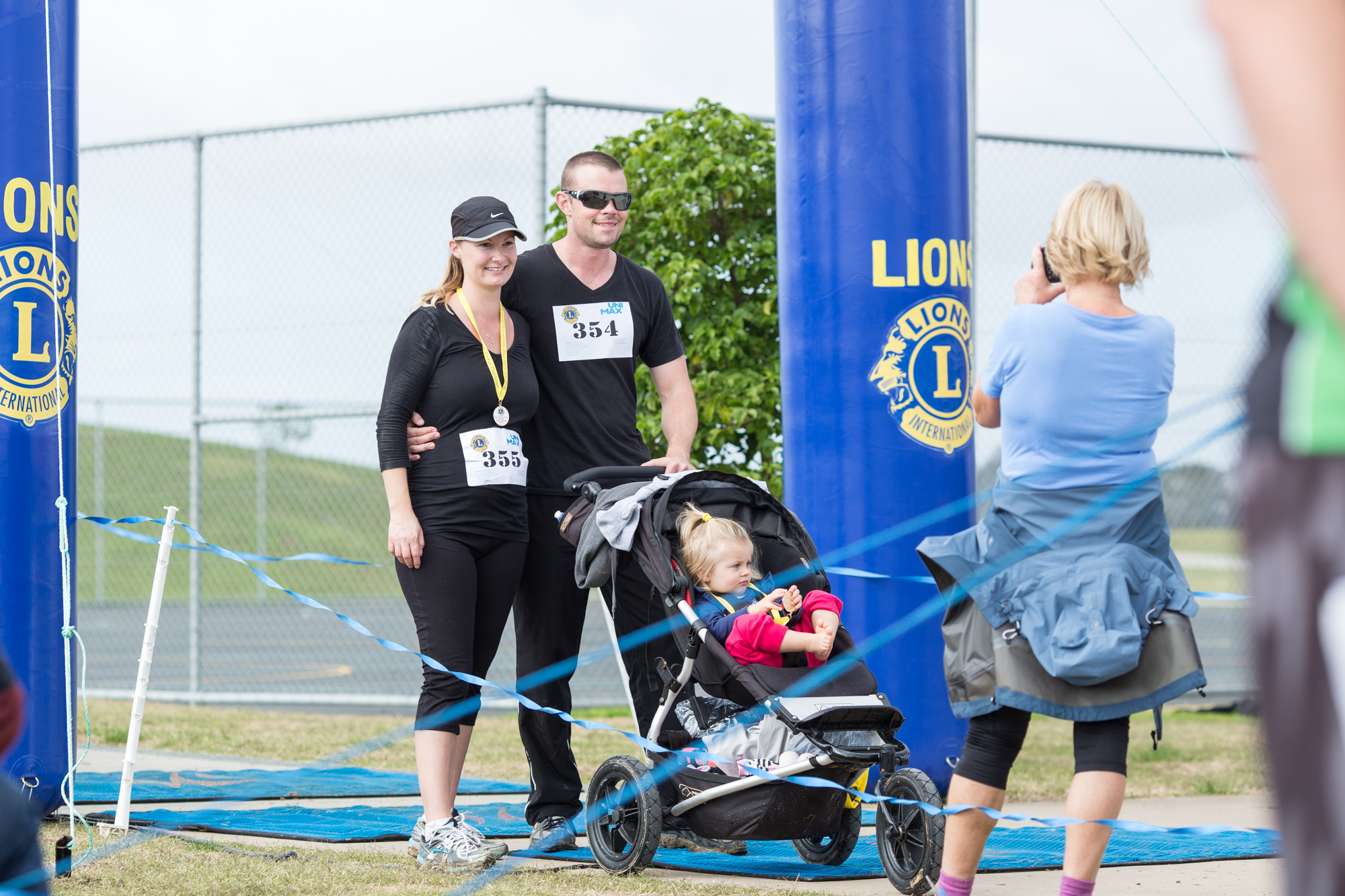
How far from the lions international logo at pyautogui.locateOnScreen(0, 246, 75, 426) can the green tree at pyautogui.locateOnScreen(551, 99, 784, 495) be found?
8.39ft

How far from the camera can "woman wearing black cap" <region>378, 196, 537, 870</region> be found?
4.09 meters

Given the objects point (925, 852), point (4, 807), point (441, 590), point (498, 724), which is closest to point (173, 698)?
point (498, 724)

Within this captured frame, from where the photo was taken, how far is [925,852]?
3.49m

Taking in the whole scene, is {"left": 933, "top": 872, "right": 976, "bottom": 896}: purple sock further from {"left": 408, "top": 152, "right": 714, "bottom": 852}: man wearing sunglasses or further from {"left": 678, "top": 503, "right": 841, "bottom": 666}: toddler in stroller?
{"left": 408, "top": 152, "right": 714, "bottom": 852}: man wearing sunglasses

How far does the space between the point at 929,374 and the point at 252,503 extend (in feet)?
25.1

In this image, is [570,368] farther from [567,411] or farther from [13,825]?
[13,825]

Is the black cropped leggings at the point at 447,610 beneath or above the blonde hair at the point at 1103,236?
beneath

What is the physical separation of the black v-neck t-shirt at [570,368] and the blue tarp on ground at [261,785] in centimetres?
166

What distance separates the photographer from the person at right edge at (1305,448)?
86cm

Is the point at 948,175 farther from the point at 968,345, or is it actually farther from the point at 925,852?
the point at 925,852

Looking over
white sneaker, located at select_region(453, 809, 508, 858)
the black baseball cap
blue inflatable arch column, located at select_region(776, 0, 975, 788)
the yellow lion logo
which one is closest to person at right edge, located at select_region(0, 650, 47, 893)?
white sneaker, located at select_region(453, 809, 508, 858)

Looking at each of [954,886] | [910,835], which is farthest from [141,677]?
[954,886]

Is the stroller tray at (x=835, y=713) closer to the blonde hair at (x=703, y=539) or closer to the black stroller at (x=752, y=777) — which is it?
the black stroller at (x=752, y=777)

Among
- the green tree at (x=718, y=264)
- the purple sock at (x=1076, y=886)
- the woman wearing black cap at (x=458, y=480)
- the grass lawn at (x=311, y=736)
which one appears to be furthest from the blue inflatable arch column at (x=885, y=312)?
the purple sock at (x=1076, y=886)
